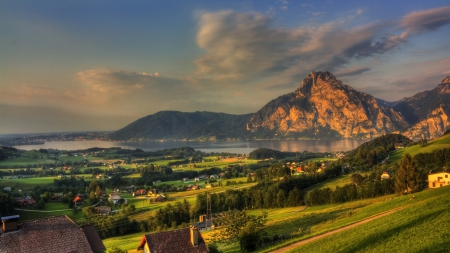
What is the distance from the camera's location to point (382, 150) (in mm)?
90938

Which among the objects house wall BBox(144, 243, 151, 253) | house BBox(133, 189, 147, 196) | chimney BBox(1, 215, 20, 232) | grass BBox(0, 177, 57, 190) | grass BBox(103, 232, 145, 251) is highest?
chimney BBox(1, 215, 20, 232)

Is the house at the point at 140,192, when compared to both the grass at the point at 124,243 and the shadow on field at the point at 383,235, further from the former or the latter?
the shadow on field at the point at 383,235

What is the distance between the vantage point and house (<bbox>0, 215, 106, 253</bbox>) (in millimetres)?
16062

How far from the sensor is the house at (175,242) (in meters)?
17.9

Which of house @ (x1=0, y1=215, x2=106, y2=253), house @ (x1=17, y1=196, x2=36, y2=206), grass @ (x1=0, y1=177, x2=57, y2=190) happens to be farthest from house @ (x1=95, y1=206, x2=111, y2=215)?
house @ (x1=0, y1=215, x2=106, y2=253)

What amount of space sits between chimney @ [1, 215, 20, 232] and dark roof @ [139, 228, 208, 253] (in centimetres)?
709

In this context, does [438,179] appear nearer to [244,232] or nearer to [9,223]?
[244,232]

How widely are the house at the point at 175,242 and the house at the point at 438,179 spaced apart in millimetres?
41032

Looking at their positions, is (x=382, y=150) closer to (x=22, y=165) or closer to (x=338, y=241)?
(x=338, y=241)

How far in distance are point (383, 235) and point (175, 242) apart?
1154 centimetres

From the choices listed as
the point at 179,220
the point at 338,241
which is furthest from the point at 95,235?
the point at 179,220

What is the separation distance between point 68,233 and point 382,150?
3672 inches

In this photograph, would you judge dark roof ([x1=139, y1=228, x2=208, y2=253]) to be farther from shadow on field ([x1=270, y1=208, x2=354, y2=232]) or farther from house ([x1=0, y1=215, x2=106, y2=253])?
shadow on field ([x1=270, y1=208, x2=354, y2=232])

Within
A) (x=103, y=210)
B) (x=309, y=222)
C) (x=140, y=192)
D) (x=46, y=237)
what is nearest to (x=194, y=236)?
(x=46, y=237)
